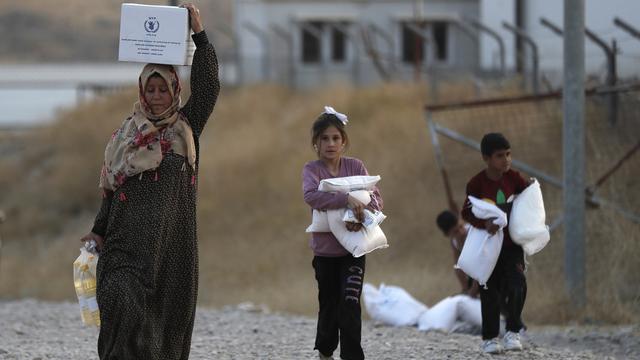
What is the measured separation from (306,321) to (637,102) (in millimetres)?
5189

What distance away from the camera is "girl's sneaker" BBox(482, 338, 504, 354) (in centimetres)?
832

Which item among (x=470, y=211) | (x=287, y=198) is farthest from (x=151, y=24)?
(x=287, y=198)

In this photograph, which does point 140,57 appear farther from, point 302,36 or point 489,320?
point 302,36

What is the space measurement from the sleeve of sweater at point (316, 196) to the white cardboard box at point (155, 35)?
1.15 metres

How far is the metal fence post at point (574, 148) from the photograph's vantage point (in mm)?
11375

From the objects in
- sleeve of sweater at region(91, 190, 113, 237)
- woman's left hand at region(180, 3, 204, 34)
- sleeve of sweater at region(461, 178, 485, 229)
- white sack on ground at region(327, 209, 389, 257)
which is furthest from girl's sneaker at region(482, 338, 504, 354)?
woman's left hand at region(180, 3, 204, 34)

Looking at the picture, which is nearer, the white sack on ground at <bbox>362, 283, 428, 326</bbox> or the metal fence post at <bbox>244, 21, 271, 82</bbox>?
the white sack on ground at <bbox>362, 283, 428, 326</bbox>

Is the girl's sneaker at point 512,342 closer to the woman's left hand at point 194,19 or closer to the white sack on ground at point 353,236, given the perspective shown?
the white sack on ground at point 353,236

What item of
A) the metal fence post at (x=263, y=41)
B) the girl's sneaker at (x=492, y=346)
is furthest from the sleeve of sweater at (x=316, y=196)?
the metal fence post at (x=263, y=41)

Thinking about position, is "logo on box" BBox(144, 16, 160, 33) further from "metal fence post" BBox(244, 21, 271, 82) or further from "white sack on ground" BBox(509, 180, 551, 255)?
"metal fence post" BBox(244, 21, 271, 82)

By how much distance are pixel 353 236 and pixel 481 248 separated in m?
1.38

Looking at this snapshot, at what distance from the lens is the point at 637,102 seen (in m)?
14.4

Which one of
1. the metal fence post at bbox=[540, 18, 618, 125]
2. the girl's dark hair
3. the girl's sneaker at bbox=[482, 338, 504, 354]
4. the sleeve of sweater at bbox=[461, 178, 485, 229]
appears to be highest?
the metal fence post at bbox=[540, 18, 618, 125]

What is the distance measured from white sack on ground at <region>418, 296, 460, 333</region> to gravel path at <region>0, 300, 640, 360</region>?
16 cm
